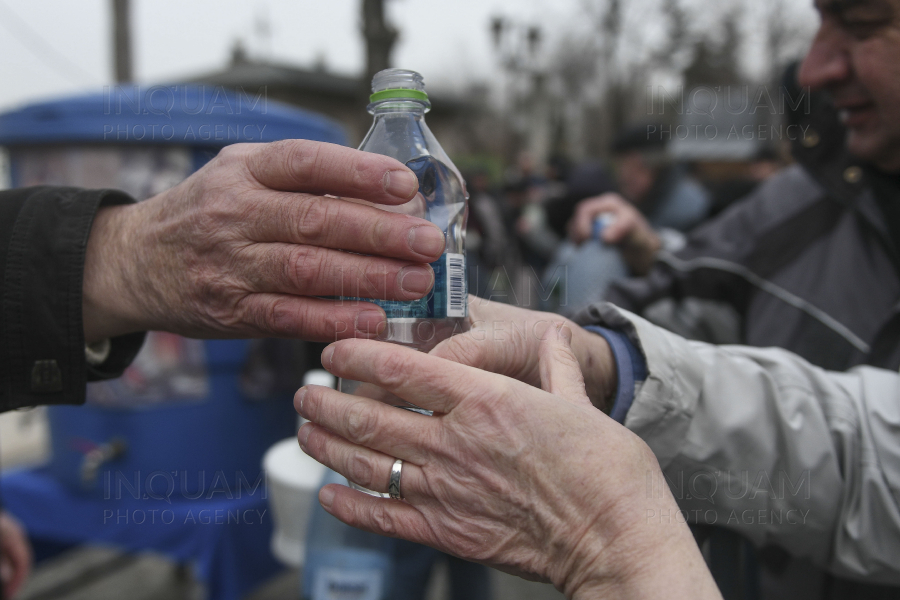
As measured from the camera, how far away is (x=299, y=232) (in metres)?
1.14

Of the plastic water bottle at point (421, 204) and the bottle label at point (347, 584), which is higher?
the plastic water bottle at point (421, 204)

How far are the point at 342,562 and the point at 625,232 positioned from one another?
2.03 m

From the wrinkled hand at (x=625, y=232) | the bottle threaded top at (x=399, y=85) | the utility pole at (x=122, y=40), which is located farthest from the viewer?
the utility pole at (x=122, y=40)

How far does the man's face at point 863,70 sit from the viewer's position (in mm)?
1744

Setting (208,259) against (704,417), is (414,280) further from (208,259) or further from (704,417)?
(704,417)

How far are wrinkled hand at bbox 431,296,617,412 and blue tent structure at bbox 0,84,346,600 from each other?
198 cm

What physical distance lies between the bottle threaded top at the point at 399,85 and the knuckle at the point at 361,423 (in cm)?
60

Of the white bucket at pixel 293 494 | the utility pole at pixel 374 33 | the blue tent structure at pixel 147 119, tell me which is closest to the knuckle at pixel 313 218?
the white bucket at pixel 293 494

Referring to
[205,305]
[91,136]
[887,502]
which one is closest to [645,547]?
[887,502]

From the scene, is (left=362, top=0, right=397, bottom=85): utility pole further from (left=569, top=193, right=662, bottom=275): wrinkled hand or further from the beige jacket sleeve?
the beige jacket sleeve

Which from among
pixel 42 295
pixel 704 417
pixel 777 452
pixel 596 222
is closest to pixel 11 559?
pixel 42 295

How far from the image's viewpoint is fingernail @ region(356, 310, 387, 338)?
3.83 feet

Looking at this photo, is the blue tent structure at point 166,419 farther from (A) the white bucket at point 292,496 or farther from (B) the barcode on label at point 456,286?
(B) the barcode on label at point 456,286

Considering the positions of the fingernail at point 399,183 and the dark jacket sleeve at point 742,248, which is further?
the dark jacket sleeve at point 742,248
